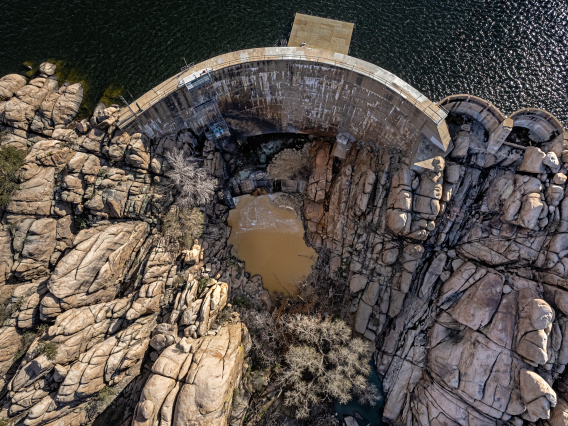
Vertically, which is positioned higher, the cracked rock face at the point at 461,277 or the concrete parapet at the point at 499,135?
the concrete parapet at the point at 499,135

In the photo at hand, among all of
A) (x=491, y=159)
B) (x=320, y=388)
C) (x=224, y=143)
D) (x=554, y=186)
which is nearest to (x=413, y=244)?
(x=491, y=159)

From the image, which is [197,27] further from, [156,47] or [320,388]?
[320,388]

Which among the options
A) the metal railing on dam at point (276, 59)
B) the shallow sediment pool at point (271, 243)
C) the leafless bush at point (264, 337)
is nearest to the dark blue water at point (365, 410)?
the leafless bush at point (264, 337)

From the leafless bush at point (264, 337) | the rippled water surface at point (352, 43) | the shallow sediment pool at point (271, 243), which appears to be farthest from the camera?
the shallow sediment pool at point (271, 243)

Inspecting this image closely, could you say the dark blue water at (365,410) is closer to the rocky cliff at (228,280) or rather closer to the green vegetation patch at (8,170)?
the rocky cliff at (228,280)

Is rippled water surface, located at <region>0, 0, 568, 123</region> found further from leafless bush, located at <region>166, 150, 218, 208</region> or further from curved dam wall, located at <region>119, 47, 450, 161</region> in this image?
leafless bush, located at <region>166, 150, 218, 208</region>

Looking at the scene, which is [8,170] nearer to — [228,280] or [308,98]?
[228,280]

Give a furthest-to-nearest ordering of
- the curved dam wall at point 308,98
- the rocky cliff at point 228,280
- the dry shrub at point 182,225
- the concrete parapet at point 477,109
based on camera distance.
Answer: the dry shrub at point 182,225
the curved dam wall at point 308,98
the concrete parapet at point 477,109
the rocky cliff at point 228,280
